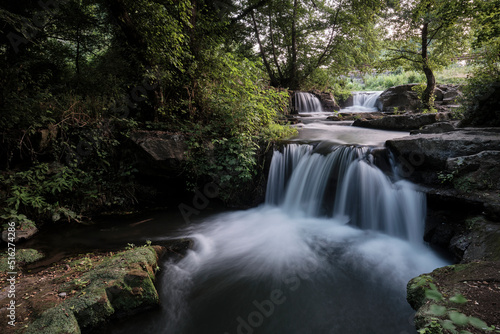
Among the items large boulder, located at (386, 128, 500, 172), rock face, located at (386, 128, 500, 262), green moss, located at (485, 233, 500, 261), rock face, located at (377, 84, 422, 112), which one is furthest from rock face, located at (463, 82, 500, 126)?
rock face, located at (377, 84, 422, 112)

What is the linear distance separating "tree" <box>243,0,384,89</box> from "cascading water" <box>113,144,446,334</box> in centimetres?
833

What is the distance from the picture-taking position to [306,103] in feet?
45.7

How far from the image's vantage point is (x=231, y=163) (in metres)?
5.39

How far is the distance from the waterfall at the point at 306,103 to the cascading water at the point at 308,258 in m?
8.26

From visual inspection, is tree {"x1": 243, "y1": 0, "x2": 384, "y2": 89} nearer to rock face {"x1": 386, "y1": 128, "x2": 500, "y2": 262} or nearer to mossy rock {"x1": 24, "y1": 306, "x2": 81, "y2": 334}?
rock face {"x1": 386, "y1": 128, "x2": 500, "y2": 262}

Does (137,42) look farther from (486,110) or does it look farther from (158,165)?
(486,110)

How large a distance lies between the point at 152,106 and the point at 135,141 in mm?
1028

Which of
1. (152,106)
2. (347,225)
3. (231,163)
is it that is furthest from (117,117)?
(347,225)

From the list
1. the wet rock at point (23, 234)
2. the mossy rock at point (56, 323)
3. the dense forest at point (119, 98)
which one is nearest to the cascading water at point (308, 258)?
the mossy rock at point (56, 323)

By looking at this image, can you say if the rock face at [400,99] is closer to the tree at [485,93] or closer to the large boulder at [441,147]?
the tree at [485,93]

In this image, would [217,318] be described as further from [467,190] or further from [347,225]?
[467,190]

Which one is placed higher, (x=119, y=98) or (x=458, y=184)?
(x=119, y=98)

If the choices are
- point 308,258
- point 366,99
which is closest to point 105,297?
point 308,258

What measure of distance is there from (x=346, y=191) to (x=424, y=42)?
900cm
